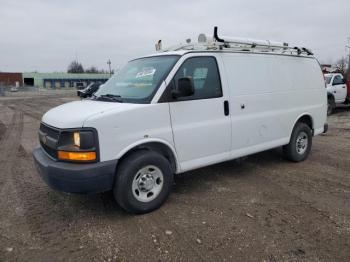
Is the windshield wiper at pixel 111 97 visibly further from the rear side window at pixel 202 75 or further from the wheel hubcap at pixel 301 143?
the wheel hubcap at pixel 301 143

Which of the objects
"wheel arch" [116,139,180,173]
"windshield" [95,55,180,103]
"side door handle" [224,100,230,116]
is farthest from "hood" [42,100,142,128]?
"side door handle" [224,100,230,116]

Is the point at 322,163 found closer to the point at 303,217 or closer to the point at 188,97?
the point at 303,217

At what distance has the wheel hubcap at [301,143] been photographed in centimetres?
633

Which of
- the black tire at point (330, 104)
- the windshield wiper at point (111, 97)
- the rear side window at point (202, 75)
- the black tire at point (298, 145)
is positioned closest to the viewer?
the windshield wiper at point (111, 97)

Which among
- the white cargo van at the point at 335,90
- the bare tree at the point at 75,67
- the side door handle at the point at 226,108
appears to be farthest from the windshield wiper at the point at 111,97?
the bare tree at the point at 75,67

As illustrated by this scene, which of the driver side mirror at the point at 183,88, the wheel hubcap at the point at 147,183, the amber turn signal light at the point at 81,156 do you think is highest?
the driver side mirror at the point at 183,88

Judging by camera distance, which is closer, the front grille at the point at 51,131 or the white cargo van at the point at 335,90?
the front grille at the point at 51,131

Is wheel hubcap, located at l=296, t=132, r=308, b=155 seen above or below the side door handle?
below

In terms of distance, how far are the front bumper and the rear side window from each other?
55.8 inches

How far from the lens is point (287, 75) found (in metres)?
5.93

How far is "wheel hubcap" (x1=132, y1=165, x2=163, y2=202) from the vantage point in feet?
13.2

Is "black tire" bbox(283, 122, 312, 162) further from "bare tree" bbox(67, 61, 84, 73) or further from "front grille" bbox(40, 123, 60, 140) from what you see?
"bare tree" bbox(67, 61, 84, 73)

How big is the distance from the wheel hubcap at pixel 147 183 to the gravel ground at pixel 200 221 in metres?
0.26

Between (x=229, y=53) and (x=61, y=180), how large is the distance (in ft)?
10.1
